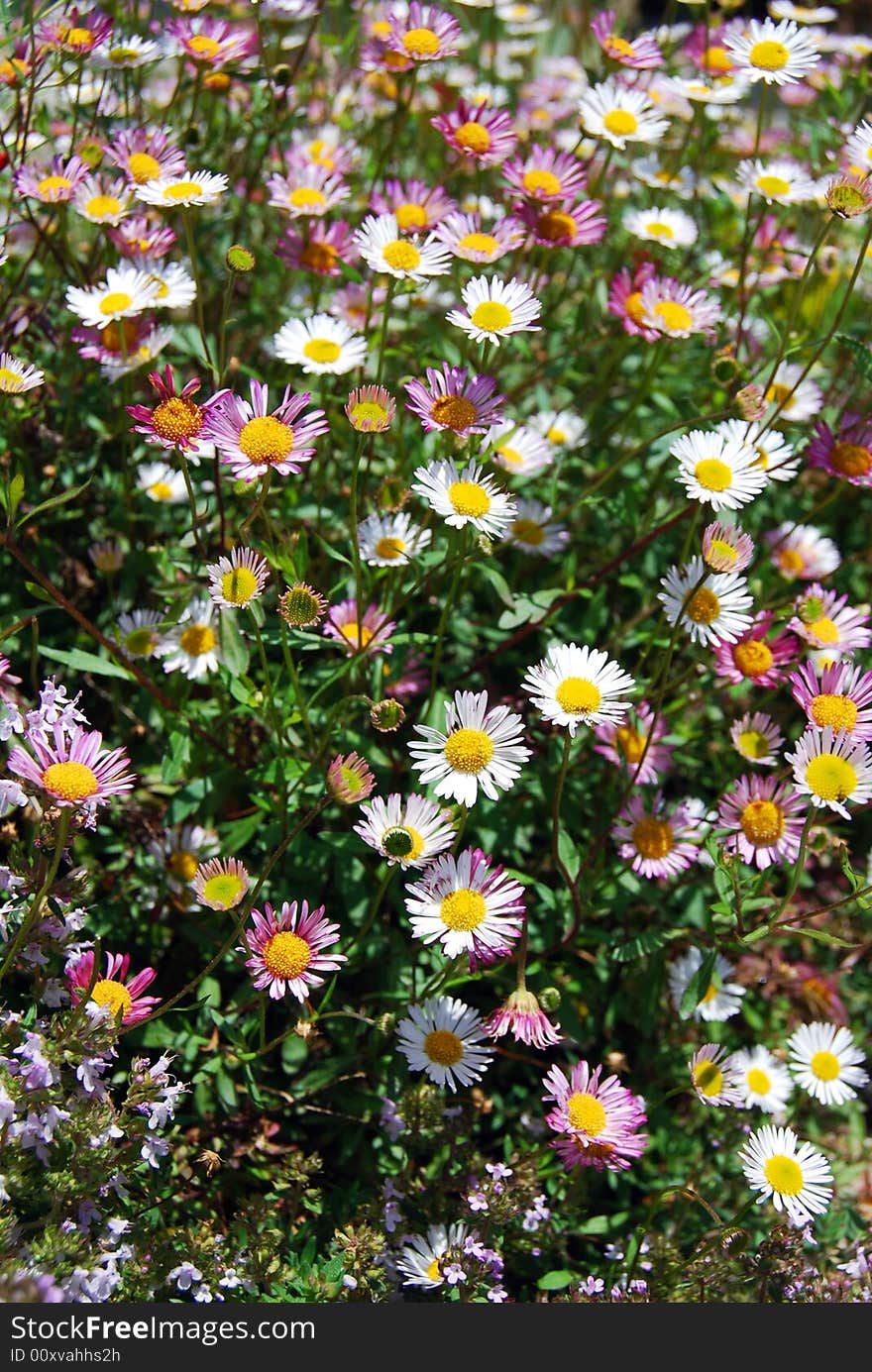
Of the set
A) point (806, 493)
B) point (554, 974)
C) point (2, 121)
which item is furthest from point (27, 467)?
point (806, 493)

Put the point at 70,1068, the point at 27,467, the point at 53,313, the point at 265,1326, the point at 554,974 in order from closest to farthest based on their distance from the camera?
the point at 265,1326, the point at 70,1068, the point at 554,974, the point at 27,467, the point at 53,313

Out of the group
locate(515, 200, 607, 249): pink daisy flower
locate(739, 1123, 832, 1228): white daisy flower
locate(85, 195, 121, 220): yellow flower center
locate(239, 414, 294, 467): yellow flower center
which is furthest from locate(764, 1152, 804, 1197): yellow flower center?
locate(85, 195, 121, 220): yellow flower center

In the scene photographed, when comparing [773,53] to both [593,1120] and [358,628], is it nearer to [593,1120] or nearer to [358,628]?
[358,628]

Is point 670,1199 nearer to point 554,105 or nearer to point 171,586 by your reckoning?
point 171,586

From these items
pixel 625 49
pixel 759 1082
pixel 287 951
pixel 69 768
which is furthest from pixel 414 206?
pixel 759 1082

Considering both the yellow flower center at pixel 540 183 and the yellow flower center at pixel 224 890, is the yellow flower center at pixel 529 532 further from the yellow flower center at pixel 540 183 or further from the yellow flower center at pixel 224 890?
the yellow flower center at pixel 224 890
